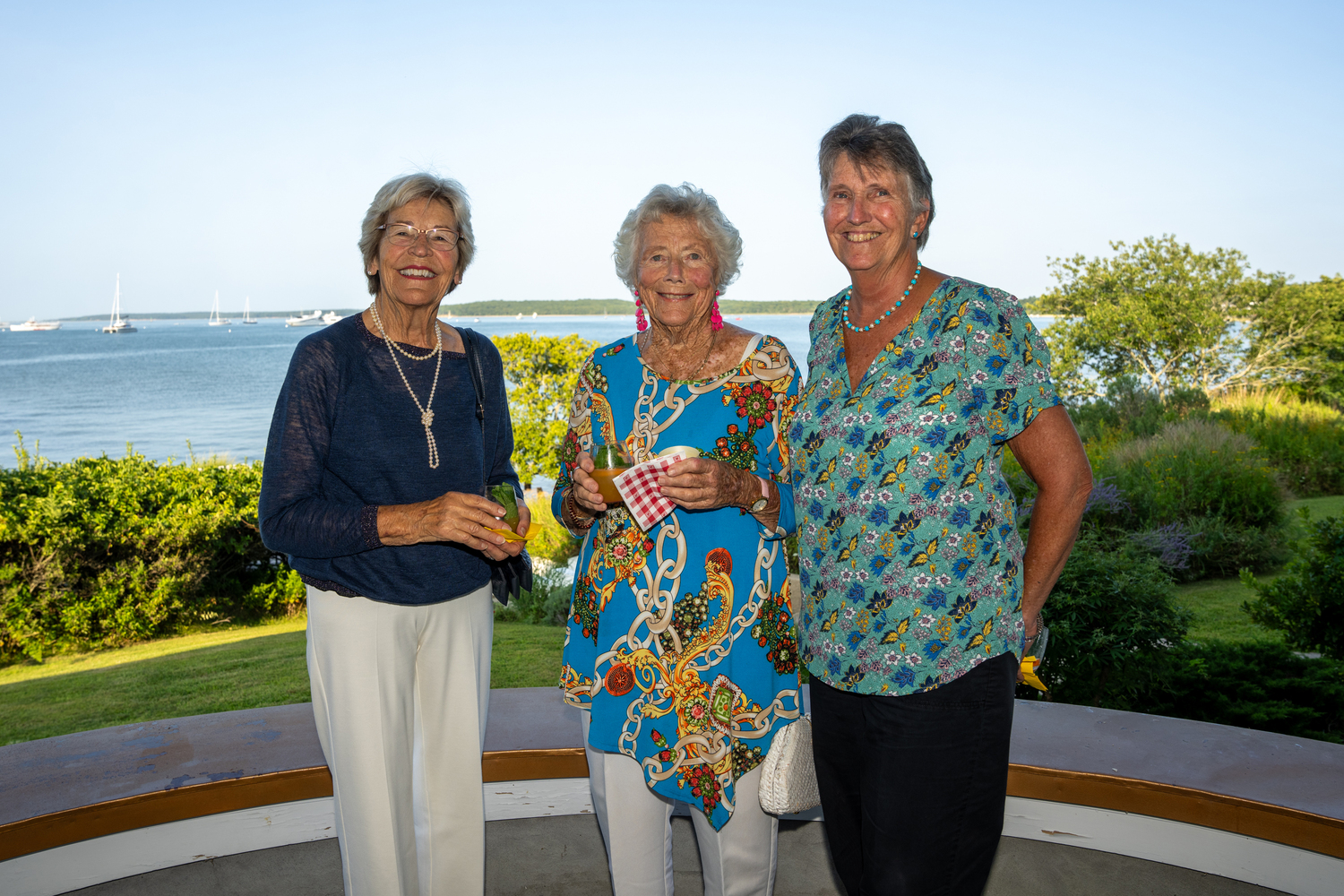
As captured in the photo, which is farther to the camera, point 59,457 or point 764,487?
point 59,457

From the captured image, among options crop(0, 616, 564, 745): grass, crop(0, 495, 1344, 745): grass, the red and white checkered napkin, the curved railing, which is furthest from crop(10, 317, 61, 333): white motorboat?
the red and white checkered napkin

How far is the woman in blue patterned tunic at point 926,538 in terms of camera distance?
1.63m

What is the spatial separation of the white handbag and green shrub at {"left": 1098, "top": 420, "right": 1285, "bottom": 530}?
6004mm

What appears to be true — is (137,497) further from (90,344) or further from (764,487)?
(90,344)

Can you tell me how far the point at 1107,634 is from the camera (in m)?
3.88

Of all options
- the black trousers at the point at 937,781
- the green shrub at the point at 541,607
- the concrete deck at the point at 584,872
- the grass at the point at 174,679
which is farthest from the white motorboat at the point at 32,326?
the black trousers at the point at 937,781

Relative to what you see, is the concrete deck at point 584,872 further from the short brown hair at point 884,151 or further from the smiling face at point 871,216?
the short brown hair at point 884,151

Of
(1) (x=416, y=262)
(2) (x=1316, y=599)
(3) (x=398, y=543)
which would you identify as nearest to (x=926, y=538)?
(3) (x=398, y=543)

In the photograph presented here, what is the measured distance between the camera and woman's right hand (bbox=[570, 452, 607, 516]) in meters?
1.95

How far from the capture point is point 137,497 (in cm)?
707

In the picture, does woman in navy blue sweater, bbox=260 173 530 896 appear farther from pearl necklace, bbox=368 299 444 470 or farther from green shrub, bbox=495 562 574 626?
green shrub, bbox=495 562 574 626

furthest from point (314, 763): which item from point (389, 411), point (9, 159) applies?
point (9, 159)

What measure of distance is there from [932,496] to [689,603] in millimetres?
663

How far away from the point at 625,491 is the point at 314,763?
66.8 inches
